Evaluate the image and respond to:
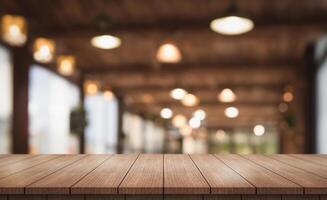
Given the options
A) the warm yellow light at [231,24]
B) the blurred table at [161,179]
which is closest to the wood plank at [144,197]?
the blurred table at [161,179]

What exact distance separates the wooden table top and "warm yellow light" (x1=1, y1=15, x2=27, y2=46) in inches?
129

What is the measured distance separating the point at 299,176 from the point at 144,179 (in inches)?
33.2

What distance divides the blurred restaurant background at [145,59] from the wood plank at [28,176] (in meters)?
2.28

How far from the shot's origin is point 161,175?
231 cm

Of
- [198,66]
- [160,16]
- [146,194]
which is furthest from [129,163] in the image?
[198,66]

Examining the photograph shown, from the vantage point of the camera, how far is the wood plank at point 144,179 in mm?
1951

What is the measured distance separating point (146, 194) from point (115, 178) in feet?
0.90

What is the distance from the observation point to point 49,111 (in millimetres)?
10664

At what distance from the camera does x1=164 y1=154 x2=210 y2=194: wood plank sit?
195 cm

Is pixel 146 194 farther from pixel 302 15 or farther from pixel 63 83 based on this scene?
pixel 63 83

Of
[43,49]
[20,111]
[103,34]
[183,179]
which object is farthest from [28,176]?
[20,111]

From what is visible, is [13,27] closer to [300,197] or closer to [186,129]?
[300,197]

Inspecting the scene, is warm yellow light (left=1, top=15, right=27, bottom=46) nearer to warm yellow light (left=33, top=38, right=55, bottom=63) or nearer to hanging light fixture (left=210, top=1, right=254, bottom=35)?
warm yellow light (left=33, top=38, right=55, bottom=63)

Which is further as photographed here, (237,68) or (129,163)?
(237,68)
